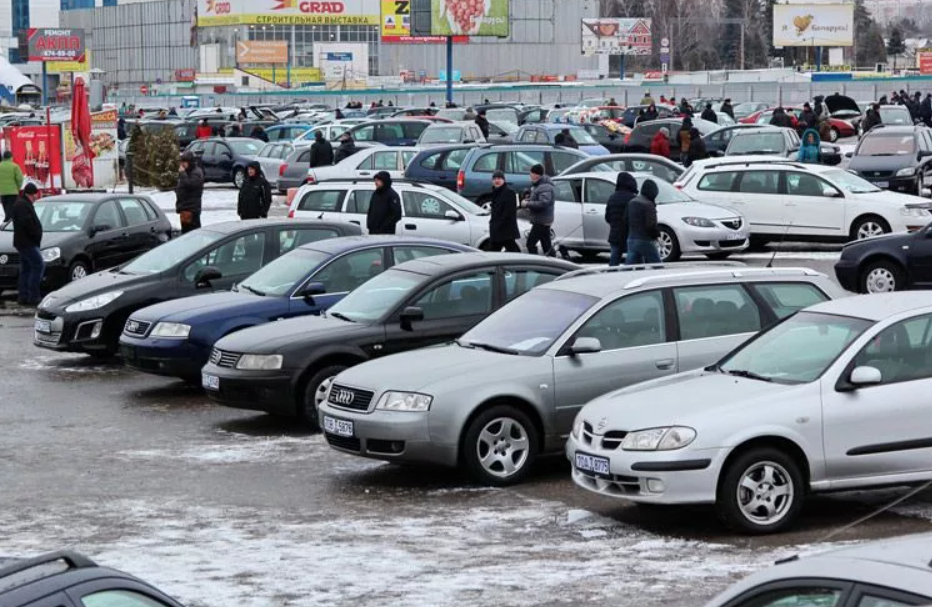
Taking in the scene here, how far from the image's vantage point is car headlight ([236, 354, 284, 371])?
1330 cm

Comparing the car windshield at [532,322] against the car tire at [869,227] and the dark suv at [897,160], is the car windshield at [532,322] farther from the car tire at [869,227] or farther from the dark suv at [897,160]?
the dark suv at [897,160]

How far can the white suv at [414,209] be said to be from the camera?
904 inches

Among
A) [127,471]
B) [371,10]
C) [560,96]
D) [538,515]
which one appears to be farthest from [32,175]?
[371,10]

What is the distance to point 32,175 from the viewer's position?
116 feet

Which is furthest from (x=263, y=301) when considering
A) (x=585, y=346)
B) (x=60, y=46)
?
(x=60, y=46)

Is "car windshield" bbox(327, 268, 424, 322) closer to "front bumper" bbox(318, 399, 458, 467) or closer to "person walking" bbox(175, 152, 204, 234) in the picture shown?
"front bumper" bbox(318, 399, 458, 467)

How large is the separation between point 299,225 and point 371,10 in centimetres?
12417

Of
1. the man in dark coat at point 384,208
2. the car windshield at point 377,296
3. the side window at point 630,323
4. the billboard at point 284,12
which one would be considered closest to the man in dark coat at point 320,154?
the man in dark coat at point 384,208

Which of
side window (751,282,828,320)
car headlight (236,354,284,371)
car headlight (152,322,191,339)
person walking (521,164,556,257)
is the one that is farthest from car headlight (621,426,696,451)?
person walking (521,164,556,257)

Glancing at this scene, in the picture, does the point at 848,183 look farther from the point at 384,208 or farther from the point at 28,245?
the point at 28,245

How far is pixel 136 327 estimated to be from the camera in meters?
15.6

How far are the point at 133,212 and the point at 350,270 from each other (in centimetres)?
853

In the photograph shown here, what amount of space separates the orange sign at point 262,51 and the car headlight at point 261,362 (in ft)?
401

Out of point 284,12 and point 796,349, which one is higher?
point 284,12
